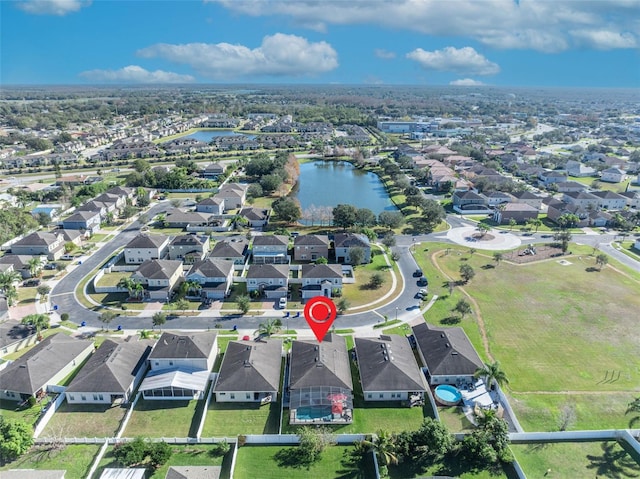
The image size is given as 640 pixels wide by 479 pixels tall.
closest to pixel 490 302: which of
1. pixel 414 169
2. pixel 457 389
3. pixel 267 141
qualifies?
pixel 457 389

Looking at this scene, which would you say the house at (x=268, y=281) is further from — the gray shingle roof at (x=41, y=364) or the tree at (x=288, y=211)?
the tree at (x=288, y=211)

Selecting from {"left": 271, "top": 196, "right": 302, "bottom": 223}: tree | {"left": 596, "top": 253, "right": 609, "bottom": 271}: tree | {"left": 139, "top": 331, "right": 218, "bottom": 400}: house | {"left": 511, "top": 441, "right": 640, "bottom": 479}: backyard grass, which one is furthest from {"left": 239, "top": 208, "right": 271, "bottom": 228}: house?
{"left": 511, "top": 441, "right": 640, "bottom": 479}: backyard grass

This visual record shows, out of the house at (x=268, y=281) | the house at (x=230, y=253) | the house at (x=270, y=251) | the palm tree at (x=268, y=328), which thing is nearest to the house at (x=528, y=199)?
the house at (x=270, y=251)

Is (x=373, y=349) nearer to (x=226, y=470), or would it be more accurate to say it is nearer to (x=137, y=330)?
(x=226, y=470)

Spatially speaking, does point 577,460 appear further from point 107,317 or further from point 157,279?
point 157,279

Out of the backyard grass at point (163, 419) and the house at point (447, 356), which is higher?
the house at point (447, 356)

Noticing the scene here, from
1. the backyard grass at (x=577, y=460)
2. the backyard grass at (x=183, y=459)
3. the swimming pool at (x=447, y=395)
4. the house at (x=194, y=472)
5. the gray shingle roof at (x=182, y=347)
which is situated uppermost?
the gray shingle roof at (x=182, y=347)

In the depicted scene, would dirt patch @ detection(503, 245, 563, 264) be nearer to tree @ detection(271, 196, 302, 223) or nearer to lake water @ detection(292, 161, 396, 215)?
lake water @ detection(292, 161, 396, 215)

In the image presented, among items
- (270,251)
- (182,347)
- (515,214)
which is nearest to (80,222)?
(270,251)
